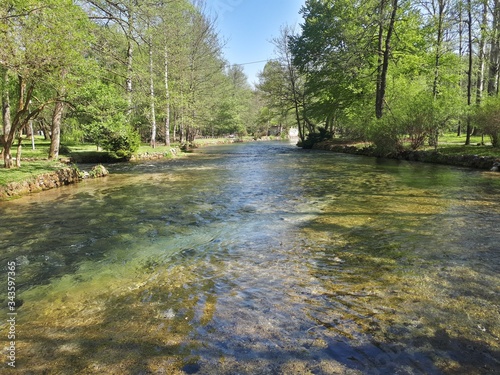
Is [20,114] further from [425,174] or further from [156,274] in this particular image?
[425,174]

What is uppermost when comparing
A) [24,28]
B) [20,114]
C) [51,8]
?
[51,8]

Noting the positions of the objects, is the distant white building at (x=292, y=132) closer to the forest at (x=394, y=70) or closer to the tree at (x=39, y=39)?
the forest at (x=394, y=70)

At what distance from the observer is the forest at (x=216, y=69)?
1075 cm

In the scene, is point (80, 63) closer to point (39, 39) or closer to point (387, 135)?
point (39, 39)

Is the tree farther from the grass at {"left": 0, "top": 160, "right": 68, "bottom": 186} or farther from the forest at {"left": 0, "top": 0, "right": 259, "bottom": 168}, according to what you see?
the grass at {"left": 0, "top": 160, "right": 68, "bottom": 186}

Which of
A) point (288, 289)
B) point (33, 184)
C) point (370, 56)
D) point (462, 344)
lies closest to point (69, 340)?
point (288, 289)

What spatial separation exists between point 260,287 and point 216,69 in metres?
41.2

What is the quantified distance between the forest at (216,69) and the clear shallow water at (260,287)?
5532mm

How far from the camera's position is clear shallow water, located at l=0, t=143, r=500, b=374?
2.66m

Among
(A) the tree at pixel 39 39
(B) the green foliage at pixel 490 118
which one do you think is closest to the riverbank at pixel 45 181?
(A) the tree at pixel 39 39

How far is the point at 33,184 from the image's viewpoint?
1061cm

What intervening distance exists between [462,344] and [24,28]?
472 inches

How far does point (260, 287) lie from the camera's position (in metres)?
3.93

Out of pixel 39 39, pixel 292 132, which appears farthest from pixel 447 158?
pixel 292 132
